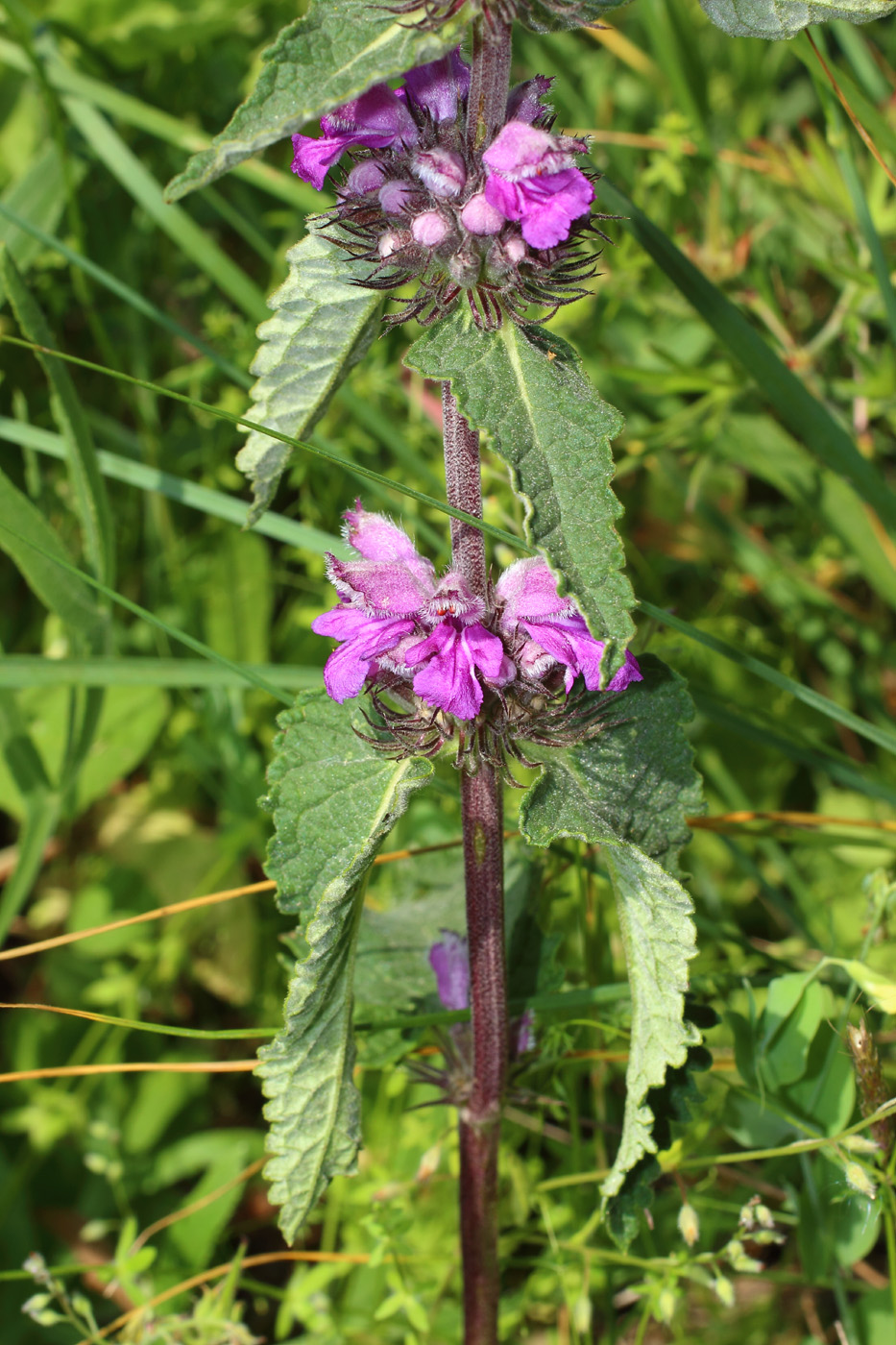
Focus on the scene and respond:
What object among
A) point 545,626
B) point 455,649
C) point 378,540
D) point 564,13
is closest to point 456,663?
point 455,649

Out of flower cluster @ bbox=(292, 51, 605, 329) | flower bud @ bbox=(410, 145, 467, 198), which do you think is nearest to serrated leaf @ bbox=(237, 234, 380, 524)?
flower cluster @ bbox=(292, 51, 605, 329)

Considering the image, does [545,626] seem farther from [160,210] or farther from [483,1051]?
[160,210]

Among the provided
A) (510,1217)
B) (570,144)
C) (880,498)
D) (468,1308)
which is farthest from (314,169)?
(510,1217)

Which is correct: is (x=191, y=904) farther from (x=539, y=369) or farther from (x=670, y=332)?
(x=670, y=332)

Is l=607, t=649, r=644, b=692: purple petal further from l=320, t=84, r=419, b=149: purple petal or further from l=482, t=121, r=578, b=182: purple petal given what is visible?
l=320, t=84, r=419, b=149: purple petal

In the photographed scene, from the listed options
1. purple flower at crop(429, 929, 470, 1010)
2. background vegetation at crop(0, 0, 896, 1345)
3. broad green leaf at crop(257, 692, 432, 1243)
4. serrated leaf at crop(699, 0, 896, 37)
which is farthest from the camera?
background vegetation at crop(0, 0, 896, 1345)
